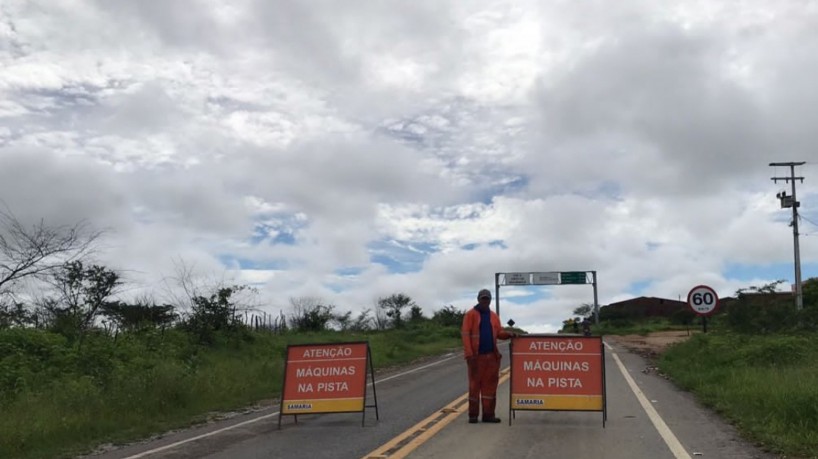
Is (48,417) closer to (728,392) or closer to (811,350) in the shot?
(728,392)

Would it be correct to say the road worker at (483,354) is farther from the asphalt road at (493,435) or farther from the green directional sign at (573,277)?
the green directional sign at (573,277)

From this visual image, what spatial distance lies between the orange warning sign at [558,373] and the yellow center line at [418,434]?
1.20 m

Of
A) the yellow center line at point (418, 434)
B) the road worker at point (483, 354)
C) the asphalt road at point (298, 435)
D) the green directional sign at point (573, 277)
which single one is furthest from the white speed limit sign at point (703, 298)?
the green directional sign at point (573, 277)

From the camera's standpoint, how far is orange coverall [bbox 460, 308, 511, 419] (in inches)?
443

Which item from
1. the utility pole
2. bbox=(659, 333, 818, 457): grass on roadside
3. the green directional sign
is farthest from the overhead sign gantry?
bbox=(659, 333, 818, 457): grass on roadside

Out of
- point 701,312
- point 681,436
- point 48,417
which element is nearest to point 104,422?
point 48,417

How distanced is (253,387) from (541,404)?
9225 millimetres

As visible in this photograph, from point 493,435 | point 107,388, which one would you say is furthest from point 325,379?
point 107,388

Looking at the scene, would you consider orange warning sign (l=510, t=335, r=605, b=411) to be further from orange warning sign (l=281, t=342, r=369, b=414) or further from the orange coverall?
orange warning sign (l=281, t=342, r=369, b=414)

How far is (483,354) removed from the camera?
37.5 ft

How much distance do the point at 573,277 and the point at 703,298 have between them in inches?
1823

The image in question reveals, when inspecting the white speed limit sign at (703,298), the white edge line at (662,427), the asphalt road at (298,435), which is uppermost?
the white speed limit sign at (703,298)

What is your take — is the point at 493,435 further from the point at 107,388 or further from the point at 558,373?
the point at 107,388

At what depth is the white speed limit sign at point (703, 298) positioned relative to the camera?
22.5 meters
